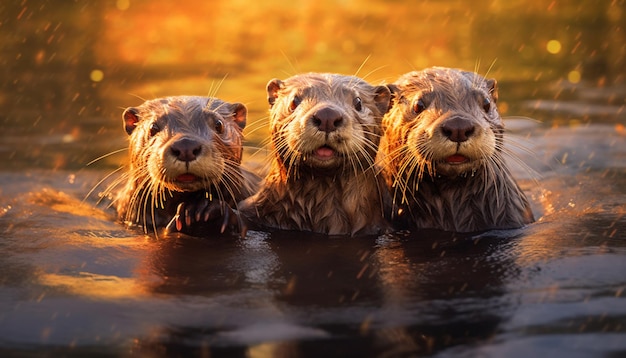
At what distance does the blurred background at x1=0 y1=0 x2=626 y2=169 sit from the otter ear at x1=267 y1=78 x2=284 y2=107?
116 centimetres

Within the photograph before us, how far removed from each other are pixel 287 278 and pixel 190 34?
434 inches

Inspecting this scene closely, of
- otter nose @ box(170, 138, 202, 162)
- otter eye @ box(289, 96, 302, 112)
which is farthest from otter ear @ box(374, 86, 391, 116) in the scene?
otter nose @ box(170, 138, 202, 162)

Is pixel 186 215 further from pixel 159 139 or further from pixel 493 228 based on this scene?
pixel 493 228

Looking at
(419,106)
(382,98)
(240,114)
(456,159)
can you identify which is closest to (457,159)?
(456,159)

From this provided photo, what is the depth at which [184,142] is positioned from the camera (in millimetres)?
4824

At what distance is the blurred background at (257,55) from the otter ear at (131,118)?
5.39ft

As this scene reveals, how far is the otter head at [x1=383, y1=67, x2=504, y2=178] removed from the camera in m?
4.73

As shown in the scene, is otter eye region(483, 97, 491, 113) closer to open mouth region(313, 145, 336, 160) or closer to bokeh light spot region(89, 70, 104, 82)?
open mouth region(313, 145, 336, 160)

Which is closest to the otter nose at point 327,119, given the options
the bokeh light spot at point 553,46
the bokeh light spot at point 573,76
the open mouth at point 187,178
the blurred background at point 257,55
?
the open mouth at point 187,178

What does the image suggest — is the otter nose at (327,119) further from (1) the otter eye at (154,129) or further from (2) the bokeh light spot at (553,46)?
(2) the bokeh light spot at (553,46)

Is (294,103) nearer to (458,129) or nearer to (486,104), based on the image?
(458,129)

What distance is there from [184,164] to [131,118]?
3.28ft

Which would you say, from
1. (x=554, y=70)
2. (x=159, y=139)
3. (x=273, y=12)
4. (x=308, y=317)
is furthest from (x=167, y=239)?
(x=273, y=12)

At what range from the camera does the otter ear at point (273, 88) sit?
17.5ft
